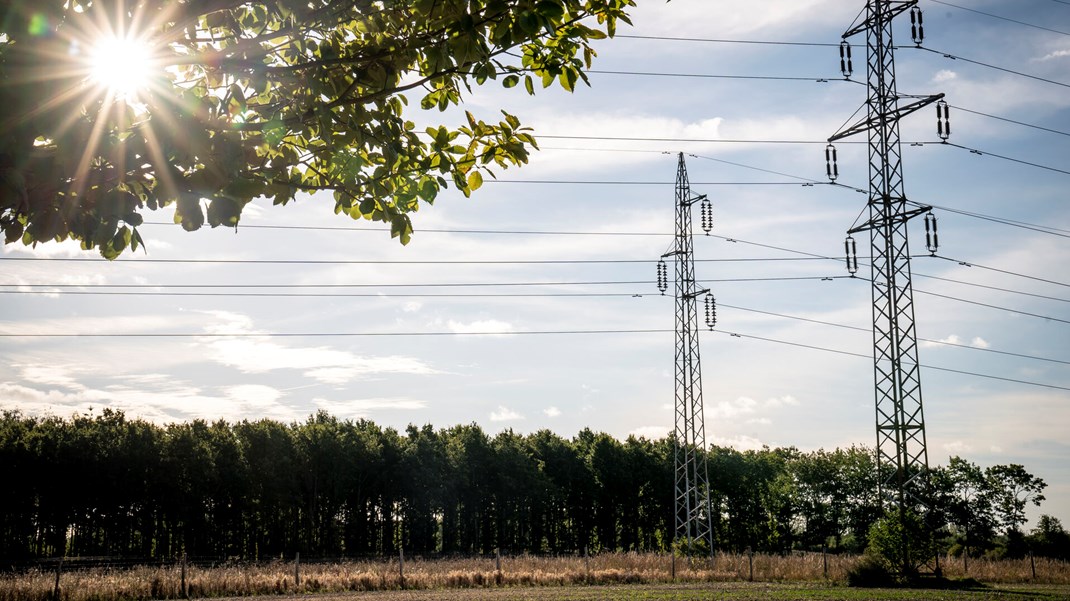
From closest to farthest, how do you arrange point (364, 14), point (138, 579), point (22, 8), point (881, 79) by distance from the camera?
point (22, 8) < point (364, 14) < point (138, 579) < point (881, 79)

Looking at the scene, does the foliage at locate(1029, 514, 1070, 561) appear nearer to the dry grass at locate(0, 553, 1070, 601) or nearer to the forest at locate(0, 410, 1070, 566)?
the forest at locate(0, 410, 1070, 566)

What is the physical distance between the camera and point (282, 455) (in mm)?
58375

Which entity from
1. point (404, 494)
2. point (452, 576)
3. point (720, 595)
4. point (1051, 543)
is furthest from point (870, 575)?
point (404, 494)

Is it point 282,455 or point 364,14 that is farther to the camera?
point 282,455

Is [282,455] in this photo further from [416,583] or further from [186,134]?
[186,134]

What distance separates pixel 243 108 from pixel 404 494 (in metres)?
64.1

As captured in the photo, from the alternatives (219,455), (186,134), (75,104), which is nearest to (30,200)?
(75,104)

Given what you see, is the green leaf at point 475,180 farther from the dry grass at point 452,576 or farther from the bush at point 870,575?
the bush at point 870,575

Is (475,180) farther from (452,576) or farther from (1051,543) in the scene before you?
(1051,543)

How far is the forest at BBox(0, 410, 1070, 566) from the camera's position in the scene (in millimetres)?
49906

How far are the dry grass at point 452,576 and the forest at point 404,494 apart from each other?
638 centimetres

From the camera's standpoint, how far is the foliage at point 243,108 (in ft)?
11.1

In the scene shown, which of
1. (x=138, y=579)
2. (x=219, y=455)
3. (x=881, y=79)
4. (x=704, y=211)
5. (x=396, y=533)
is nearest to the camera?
(x=138, y=579)

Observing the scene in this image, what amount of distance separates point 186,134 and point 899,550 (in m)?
32.2
